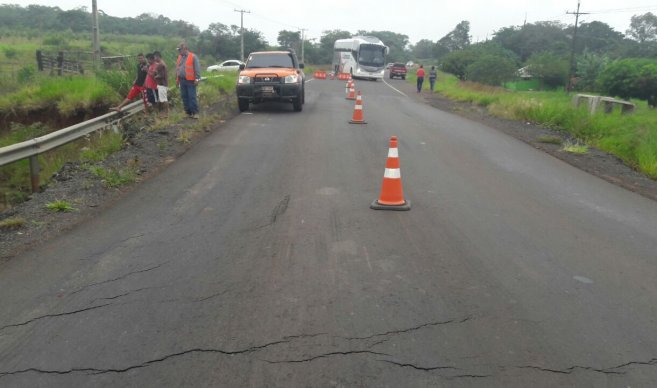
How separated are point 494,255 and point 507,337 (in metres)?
1.60

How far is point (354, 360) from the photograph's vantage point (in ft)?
10.9

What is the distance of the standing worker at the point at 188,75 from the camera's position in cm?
1272

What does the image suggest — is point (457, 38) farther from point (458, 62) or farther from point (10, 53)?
point (10, 53)

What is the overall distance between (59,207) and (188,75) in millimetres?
6857

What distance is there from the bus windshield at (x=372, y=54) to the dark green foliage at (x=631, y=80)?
999 inches

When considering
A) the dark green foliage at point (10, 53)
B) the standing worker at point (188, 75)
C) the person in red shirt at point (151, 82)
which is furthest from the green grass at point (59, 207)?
the dark green foliage at point (10, 53)

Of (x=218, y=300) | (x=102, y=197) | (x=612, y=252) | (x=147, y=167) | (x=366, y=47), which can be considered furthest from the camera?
(x=366, y=47)

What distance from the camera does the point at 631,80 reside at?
53.5 meters

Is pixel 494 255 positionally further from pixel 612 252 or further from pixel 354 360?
pixel 354 360

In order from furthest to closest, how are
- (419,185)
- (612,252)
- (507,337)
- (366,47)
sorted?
(366,47), (419,185), (612,252), (507,337)

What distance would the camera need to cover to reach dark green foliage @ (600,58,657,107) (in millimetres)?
52562

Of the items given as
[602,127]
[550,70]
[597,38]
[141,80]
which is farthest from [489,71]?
[597,38]

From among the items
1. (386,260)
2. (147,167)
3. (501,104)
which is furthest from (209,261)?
(501,104)

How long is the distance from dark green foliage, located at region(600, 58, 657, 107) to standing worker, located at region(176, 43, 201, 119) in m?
51.7
